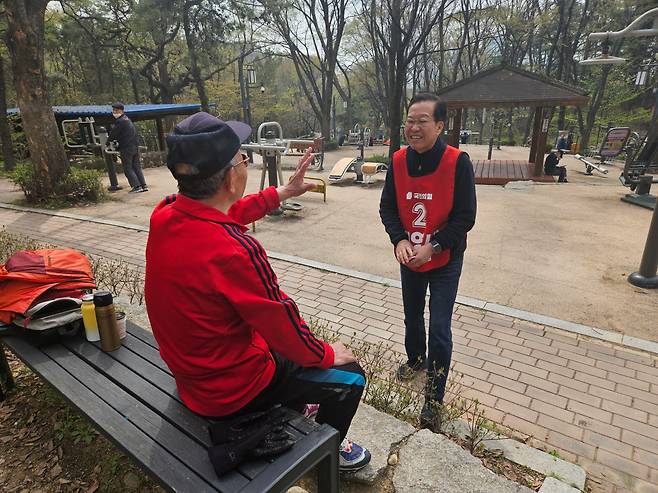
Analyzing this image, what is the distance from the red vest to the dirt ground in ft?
7.49

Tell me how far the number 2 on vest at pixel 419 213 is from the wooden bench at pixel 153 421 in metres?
1.54

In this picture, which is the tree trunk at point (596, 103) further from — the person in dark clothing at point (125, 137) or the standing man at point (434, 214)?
the standing man at point (434, 214)

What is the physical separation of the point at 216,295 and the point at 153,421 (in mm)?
728

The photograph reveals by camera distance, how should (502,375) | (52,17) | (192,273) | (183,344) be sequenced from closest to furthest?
(192,273) → (183,344) → (502,375) → (52,17)

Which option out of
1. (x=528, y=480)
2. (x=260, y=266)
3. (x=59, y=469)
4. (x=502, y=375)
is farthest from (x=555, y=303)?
(x=59, y=469)

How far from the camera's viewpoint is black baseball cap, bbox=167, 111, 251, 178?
1.40m

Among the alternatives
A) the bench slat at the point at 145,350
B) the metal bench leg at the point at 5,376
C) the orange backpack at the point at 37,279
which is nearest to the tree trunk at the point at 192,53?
the orange backpack at the point at 37,279

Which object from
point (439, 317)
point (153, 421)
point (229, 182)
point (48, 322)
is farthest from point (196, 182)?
point (439, 317)

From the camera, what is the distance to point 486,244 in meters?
6.52

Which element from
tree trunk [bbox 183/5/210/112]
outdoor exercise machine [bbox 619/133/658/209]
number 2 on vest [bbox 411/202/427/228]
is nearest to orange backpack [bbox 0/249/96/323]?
number 2 on vest [bbox 411/202/427/228]

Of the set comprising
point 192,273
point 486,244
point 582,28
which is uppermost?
point 582,28

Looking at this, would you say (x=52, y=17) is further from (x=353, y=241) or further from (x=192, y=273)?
(x=192, y=273)

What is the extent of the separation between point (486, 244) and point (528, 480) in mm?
4691

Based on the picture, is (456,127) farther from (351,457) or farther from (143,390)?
(143,390)
